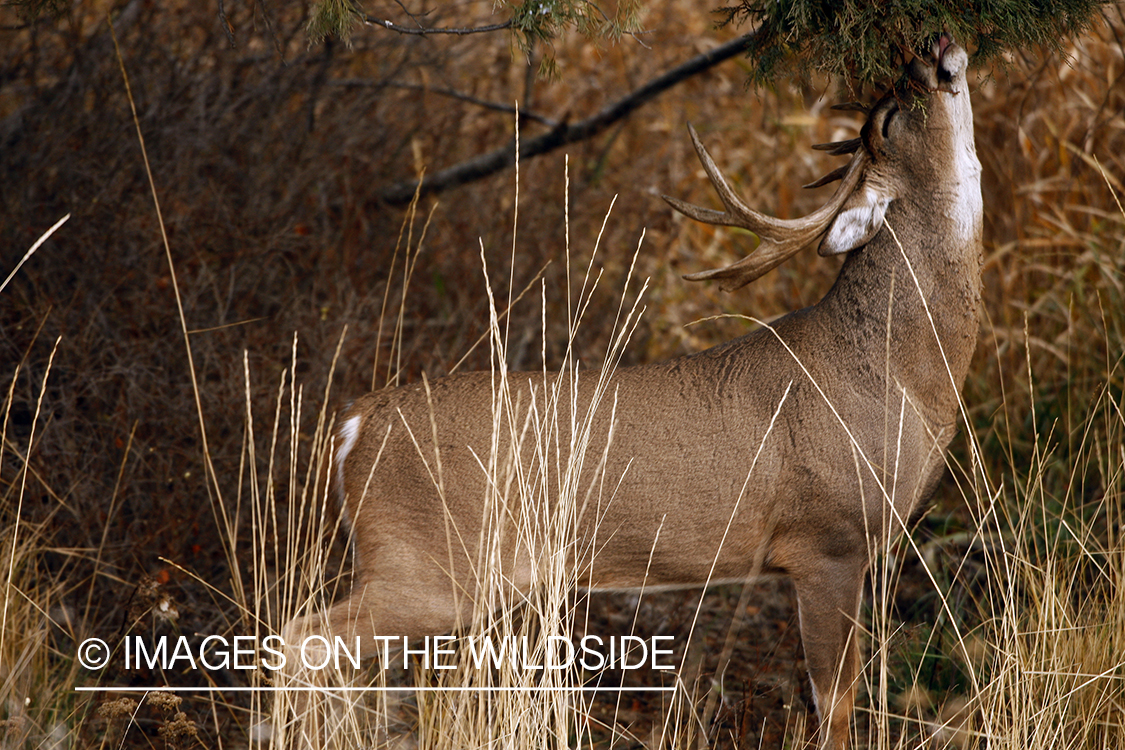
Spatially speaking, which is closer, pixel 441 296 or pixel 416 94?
pixel 441 296

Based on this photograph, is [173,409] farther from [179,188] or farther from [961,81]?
[961,81]

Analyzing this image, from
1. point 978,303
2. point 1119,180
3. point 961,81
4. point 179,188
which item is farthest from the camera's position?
point 1119,180

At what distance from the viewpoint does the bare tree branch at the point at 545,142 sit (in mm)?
5578

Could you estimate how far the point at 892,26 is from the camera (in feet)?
8.95

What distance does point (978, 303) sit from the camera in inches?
124

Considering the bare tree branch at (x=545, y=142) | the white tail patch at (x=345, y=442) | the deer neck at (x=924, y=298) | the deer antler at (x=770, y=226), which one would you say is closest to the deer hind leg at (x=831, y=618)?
the deer neck at (x=924, y=298)

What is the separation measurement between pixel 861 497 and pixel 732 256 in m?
4.51

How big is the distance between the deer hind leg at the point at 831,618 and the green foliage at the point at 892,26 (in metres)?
1.37

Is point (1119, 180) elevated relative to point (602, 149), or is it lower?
lower

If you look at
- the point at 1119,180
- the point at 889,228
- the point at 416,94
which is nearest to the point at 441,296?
the point at 416,94

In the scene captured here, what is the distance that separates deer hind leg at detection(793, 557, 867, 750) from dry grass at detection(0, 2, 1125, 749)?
0.15m

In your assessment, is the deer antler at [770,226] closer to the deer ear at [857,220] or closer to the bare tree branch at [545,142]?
the deer ear at [857,220]

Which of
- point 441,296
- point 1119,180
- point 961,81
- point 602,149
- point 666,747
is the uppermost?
point 602,149

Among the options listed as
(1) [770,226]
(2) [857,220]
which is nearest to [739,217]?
(1) [770,226]
